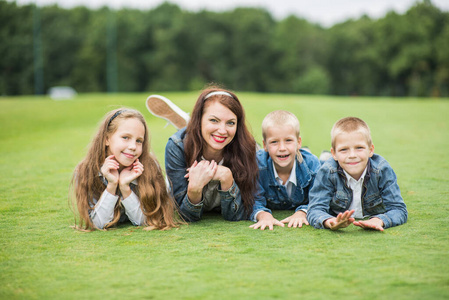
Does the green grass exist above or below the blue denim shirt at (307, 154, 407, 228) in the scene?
below

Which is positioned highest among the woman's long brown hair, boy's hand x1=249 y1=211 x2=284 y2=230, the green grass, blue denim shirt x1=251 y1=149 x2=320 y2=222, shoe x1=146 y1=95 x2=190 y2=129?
shoe x1=146 y1=95 x2=190 y2=129

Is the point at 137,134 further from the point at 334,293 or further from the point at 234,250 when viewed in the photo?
the point at 334,293

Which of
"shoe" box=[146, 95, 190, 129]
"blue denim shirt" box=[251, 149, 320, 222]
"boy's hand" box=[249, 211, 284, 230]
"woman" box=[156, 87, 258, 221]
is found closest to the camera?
"boy's hand" box=[249, 211, 284, 230]

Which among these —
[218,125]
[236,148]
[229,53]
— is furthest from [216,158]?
[229,53]

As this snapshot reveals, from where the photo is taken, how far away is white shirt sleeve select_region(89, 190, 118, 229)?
4086 millimetres

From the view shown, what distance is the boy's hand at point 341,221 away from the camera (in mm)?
3559

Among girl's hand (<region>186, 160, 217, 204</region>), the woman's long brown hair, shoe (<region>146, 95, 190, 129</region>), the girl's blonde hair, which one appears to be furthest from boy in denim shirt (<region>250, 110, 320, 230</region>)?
shoe (<region>146, 95, 190, 129</region>)

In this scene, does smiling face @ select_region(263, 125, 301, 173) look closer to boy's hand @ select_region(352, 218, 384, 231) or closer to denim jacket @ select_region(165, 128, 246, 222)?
denim jacket @ select_region(165, 128, 246, 222)

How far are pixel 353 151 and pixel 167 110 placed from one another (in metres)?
2.62

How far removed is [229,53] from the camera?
6425 cm

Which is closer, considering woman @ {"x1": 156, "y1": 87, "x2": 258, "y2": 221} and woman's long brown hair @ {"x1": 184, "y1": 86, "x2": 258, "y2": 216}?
woman @ {"x1": 156, "y1": 87, "x2": 258, "y2": 221}

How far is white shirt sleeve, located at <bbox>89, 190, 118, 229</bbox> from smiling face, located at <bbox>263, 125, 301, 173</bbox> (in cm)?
161

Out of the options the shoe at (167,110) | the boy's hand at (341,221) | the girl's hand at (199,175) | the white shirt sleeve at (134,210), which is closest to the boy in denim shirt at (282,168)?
the boy's hand at (341,221)

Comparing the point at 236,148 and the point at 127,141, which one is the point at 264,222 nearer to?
the point at 236,148
